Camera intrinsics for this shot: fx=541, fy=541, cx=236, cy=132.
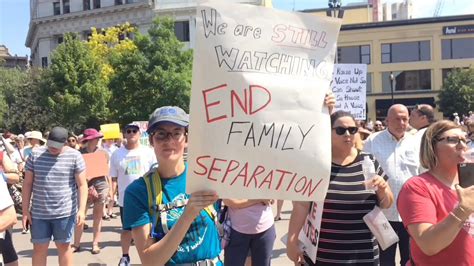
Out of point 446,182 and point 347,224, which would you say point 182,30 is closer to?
point 347,224

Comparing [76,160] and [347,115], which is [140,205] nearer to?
[347,115]

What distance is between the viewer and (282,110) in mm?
2607

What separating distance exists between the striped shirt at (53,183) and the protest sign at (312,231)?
139 inches

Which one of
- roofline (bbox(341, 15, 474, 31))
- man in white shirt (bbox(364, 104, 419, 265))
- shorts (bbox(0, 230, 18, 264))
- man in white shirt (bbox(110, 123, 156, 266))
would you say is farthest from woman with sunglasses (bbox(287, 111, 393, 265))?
roofline (bbox(341, 15, 474, 31))

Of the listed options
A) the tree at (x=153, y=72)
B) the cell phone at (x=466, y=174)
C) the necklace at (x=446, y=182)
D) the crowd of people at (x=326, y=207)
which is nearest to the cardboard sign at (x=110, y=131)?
the crowd of people at (x=326, y=207)

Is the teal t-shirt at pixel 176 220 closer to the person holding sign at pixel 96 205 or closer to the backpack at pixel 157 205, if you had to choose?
the backpack at pixel 157 205

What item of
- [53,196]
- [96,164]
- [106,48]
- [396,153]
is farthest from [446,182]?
[106,48]

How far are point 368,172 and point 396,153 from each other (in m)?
2.05

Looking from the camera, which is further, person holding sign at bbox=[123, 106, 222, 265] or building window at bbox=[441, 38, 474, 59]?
building window at bbox=[441, 38, 474, 59]

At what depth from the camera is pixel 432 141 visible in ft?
10.1

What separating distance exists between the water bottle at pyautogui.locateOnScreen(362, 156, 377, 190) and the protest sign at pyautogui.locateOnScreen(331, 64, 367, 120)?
4.43 m

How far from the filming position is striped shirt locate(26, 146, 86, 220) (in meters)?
6.29

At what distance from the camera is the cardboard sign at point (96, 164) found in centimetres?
844

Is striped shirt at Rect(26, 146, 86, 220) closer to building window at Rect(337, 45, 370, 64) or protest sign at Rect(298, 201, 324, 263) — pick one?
protest sign at Rect(298, 201, 324, 263)
